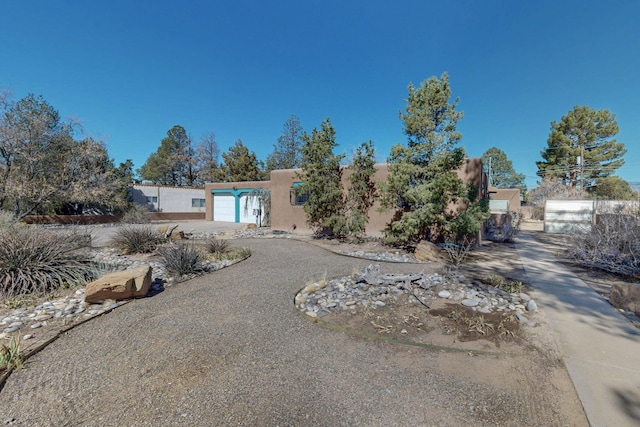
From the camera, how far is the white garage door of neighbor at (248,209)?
1786 centimetres

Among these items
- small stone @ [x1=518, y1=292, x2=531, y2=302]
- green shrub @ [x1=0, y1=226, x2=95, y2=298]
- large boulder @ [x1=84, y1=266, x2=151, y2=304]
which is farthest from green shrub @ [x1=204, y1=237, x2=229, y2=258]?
small stone @ [x1=518, y1=292, x2=531, y2=302]

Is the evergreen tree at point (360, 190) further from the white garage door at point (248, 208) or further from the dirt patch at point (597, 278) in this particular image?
the white garage door at point (248, 208)

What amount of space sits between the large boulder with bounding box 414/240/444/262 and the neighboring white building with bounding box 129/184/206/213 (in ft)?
73.9

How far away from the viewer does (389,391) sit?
227 centimetres

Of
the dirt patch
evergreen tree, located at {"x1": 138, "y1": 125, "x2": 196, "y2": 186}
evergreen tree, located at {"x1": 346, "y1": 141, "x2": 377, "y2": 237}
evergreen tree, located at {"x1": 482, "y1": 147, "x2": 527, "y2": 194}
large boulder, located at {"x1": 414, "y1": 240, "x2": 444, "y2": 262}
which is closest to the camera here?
the dirt patch

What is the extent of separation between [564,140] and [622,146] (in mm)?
4131

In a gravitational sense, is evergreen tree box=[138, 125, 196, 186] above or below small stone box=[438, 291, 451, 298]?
above

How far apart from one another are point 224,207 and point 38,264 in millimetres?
15921

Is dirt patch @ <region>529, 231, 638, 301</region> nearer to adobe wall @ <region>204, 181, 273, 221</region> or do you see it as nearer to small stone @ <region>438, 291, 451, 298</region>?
small stone @ <region>438, 291, 451, 298</region>

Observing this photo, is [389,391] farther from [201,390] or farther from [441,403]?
[201,390]

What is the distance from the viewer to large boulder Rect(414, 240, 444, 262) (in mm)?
7277

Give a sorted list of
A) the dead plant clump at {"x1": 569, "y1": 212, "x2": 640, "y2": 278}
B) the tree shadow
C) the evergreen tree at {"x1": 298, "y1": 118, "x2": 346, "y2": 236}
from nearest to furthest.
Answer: the tree shadow < the dead plant clump at {"x1": 569, "y1": 212, "x2": 640, "y2": 278} < the evergreen tree at {"x1": 298, "y1": 118, "x2": 346, "y2": 236}

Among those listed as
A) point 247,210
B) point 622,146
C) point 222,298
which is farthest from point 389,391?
point 622,146

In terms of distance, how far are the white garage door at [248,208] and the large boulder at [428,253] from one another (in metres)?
12.0
